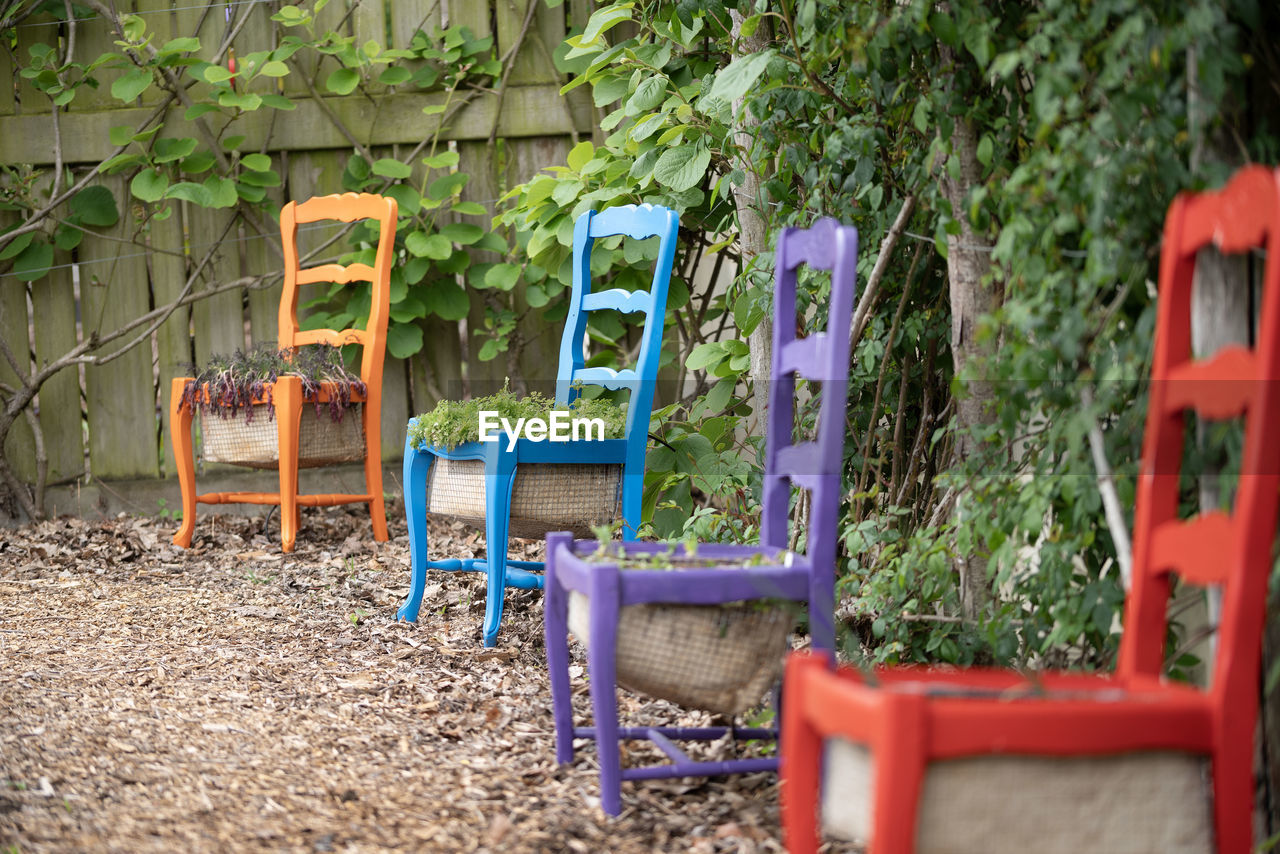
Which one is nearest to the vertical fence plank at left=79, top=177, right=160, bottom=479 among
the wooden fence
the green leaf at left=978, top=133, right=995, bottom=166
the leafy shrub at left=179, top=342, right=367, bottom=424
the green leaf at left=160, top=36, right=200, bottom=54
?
the wooden fence

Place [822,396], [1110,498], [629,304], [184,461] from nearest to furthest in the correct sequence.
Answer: [1110,498] < [822,396] < [629,304] < [184,461]

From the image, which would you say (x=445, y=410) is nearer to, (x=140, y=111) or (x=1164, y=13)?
(x=1164, y=13)

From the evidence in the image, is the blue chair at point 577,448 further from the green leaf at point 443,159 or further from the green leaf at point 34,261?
the green leaf at point 34,261

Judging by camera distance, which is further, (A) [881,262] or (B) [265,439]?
(B) [265,439]

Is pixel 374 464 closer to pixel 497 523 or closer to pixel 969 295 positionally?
pixel 497 523

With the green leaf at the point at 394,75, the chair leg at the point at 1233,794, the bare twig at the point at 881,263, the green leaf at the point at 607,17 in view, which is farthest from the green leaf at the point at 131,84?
the chair leg at the point at 1233,794

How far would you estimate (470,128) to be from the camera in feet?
14.6

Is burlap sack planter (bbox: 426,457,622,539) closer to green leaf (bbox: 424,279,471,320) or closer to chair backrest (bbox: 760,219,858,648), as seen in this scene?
chair backrest (bbox: 760,219,858,648)

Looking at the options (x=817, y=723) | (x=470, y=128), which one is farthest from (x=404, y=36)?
(x=817, y=723)

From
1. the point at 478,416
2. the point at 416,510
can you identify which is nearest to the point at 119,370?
the point at 416,510

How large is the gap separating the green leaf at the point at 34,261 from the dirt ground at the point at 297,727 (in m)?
1.35

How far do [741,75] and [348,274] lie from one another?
7.36 feet

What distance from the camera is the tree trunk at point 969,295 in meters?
1.95

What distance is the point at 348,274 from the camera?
4.10m
